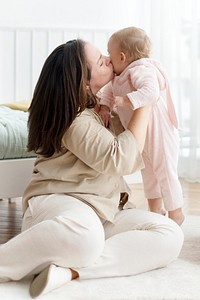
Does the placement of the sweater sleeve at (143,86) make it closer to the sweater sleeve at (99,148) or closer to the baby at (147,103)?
the baby at (147,103)

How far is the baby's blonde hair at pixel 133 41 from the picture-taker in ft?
6.63

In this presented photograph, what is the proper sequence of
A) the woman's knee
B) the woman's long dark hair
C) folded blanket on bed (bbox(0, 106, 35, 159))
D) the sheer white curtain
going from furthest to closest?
1. the sheer white curtain
2. folded blanket on bed (bbox(0, 106, 35, 159))
3. the woman's long dark hair
4. the woman's knee

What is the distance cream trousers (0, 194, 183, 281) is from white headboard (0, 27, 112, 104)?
1754 millimetres

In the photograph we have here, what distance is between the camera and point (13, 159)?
7.39 feet

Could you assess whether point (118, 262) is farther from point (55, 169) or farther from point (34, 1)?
point (34, 1)

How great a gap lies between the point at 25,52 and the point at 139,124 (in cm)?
187

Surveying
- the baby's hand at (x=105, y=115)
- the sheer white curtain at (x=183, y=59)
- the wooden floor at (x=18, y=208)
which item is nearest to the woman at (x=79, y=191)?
the baby's hand at (x=105, y=115)

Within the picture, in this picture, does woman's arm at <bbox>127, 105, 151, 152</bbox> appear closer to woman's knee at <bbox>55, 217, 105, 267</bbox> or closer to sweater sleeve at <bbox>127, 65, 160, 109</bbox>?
sweater sleeve at <bbox>127, 65, 160, 109</bbox>

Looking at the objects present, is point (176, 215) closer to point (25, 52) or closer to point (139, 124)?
point (139, 124)

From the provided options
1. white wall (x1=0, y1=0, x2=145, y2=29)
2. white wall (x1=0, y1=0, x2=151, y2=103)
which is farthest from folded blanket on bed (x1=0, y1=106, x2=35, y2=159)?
white wall (x1=0, y1=0, x2=145, y2=29)

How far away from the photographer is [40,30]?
3568mm

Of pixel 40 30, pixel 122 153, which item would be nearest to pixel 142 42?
pixel 122 153

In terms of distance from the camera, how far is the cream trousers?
1726mm

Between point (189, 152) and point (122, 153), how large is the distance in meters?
1.81
